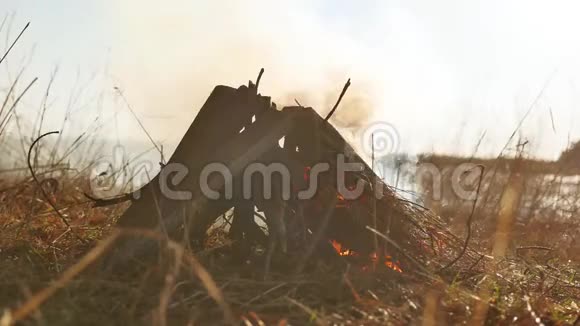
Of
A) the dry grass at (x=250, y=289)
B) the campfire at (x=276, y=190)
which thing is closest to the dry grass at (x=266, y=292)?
the dry grass at (x=250, y=289)

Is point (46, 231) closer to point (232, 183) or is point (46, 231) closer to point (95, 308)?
point (232, 183)

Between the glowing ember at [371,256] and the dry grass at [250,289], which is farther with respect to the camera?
the glowing ember at [371,256]

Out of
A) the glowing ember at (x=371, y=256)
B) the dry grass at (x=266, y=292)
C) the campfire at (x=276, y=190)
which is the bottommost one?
the dry grass at (x=266, y=292)

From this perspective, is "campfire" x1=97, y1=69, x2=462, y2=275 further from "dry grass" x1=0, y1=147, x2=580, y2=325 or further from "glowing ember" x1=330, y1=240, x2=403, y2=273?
"dry grass" x1=0, y1=147, x2=580, y2=325

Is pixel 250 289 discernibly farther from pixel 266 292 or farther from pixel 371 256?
pixel 371 256

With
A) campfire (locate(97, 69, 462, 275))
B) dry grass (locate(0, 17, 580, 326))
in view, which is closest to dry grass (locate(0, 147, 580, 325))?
dry grass (locate(0, 17, 580, 326))

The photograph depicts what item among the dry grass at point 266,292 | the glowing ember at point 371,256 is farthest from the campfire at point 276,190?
the dry grass at point 266,292

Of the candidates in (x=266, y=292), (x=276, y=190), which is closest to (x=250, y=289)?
(x=266, y=292)

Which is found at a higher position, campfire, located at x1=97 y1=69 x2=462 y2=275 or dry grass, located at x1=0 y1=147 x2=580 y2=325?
campfire, located at x1=97 y1=69 x2=462 y2=275

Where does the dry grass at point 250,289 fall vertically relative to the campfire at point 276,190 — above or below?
below

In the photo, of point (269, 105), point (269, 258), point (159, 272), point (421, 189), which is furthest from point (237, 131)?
point (421, 189)

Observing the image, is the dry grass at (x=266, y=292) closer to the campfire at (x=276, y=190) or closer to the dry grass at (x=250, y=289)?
the dry grass at (x=250, y=289)

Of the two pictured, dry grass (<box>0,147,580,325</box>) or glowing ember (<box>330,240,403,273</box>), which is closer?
dry grass (<box>0,147,580,325</box>)

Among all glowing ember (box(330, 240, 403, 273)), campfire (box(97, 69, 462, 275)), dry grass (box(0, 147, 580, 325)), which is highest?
campfire (box(97, 69, 462, 275))
